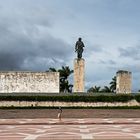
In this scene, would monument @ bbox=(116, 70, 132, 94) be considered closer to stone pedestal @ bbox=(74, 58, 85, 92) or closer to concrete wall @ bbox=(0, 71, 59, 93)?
stone pedestal @ bbox=(74, 58, 85, 92)

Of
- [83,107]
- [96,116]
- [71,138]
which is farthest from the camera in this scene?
[83,107]

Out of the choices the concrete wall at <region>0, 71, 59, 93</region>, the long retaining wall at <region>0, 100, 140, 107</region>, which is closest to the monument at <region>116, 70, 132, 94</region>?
the long retaining wall at <region>0, 100, 140, 107</region>

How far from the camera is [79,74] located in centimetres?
3017

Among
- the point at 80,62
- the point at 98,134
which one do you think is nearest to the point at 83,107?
the point at 80,62

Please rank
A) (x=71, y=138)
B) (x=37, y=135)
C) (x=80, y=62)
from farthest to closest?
(x=80, y=62), (x=37, y=135), (x=71, y=138)

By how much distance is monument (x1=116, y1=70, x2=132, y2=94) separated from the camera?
1200 inches

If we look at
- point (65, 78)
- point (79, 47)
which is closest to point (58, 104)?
point (79, 47)

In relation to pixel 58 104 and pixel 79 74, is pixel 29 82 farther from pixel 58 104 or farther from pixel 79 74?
pixel 79 74

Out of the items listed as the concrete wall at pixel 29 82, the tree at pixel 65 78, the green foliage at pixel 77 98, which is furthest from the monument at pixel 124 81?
the tree at pixel 65 78

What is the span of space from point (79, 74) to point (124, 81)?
10.2 ft

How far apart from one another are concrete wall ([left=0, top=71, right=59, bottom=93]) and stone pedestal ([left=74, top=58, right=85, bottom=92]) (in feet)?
4.60

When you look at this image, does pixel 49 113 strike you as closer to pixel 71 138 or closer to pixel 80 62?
pixel 80 62

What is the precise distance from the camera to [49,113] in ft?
77.3

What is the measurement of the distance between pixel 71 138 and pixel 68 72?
100ft
